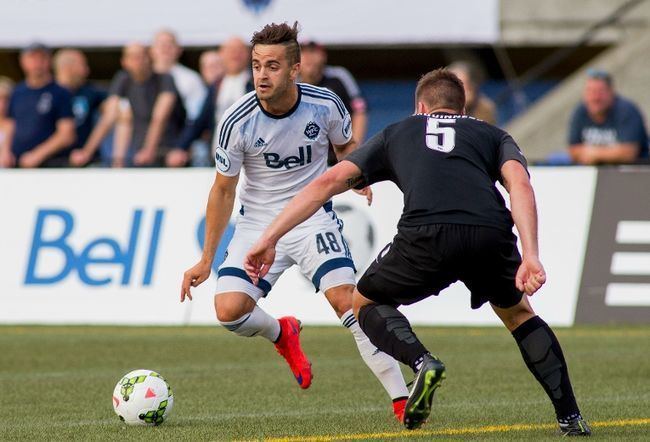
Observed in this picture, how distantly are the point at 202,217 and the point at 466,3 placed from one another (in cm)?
693

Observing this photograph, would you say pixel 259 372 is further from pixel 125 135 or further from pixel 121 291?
pixel 125 135

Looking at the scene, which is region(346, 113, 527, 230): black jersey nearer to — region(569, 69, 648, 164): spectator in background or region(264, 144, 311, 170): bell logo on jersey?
region(264, 144, 311, 170): bell logo on jersey

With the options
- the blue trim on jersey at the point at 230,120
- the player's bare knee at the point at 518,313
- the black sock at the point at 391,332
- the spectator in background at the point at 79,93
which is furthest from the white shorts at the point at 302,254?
the spectator in background at the point at 79,93

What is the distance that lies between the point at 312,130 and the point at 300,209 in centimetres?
175

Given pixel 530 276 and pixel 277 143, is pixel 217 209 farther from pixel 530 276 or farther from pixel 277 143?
pixel 530 276

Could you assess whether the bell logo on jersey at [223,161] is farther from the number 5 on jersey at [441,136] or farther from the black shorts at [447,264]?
the number 5 on jersey at [441,136]

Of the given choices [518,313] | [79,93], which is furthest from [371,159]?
[79,93]

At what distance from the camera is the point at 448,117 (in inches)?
280

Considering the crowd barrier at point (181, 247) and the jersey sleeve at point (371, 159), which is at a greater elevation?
the jersey sleeve at point (371, 159)

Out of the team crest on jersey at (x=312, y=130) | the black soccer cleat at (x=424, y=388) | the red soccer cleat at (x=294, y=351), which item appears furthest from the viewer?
the red soccer cleat at (x=294, y=351)

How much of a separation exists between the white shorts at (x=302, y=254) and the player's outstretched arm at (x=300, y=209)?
1689 mm

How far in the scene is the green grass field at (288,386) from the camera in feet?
25.1

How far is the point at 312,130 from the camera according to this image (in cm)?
869

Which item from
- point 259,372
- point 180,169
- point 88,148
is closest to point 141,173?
point 180,169
